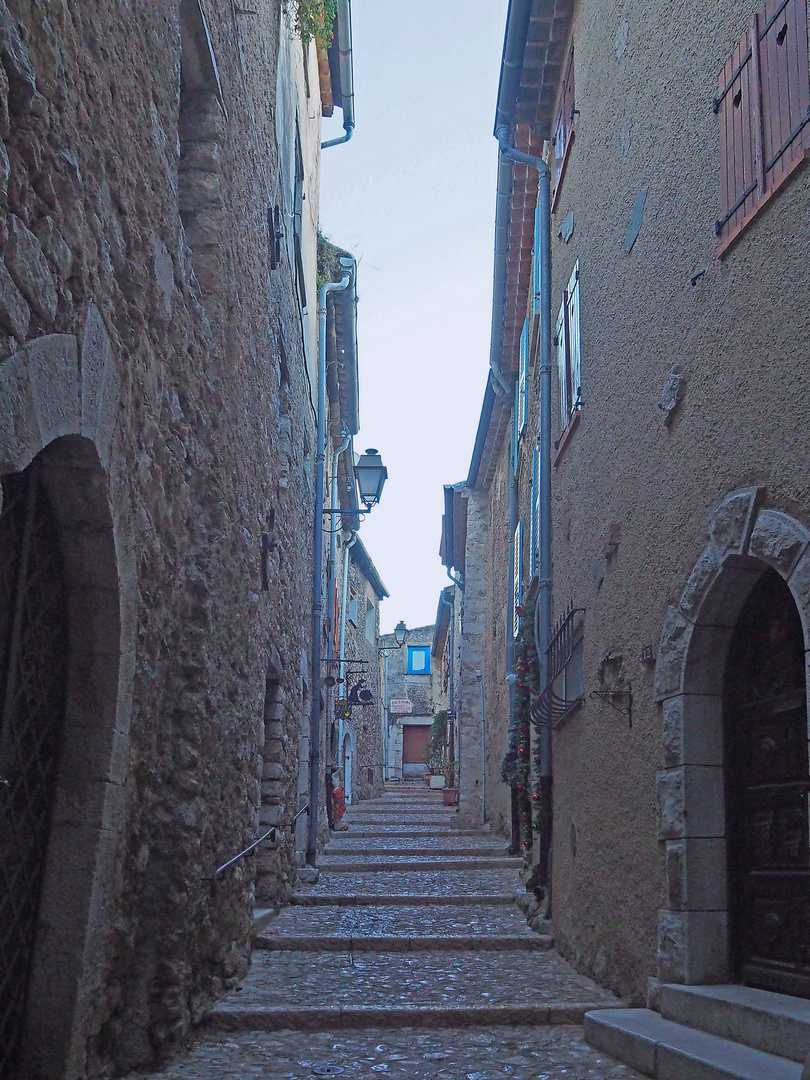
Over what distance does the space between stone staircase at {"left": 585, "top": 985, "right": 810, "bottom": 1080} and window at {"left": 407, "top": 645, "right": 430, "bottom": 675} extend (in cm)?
3714

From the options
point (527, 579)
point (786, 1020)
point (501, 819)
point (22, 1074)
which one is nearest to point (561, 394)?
point (527, 579)

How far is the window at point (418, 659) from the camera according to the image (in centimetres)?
4156

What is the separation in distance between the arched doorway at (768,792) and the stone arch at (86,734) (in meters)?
2.27

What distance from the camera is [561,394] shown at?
7.49m

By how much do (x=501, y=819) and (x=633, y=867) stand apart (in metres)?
8.15

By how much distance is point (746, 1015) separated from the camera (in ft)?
11.9

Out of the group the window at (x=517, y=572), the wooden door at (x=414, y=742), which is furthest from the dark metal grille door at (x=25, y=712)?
the wooden door at (x=414, y=742)

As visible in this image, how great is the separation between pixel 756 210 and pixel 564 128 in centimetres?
430

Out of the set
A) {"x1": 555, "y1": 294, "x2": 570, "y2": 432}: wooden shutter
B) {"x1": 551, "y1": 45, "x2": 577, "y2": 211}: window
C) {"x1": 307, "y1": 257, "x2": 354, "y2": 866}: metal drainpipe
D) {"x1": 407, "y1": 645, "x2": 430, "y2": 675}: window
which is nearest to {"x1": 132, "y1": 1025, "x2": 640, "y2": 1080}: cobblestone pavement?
{"x1": 555, "y1": 294, "x2": 570, "y2": 432}: wooden shutter

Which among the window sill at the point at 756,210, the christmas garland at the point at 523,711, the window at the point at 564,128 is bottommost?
the christmas garland at the point at 523,711

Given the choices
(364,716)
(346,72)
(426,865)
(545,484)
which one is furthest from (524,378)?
(364,716)

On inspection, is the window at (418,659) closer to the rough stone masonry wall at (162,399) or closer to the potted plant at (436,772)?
the potted plant at (436,772)

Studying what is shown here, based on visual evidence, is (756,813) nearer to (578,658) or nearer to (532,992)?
(532,992)

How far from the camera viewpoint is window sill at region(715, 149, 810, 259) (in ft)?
11.4
